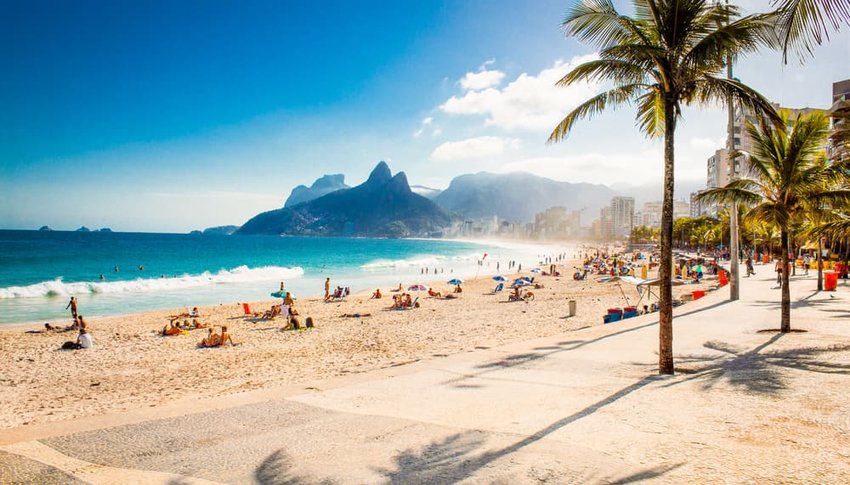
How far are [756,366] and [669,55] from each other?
532 cm

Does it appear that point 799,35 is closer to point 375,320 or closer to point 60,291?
point 375,320

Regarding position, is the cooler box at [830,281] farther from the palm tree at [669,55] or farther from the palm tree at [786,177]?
the palm tree at [669,55]

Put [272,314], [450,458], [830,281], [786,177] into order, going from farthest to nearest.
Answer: [272,314], [830,281], [786,177], [450,458]

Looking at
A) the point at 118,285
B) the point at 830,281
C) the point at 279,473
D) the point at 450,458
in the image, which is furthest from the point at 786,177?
the point at 118,285

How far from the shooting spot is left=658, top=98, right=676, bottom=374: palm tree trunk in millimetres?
6828

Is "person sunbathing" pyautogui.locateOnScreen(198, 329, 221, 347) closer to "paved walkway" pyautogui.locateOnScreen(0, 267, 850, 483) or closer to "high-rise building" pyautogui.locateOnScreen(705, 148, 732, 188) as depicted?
"paved walkway" pyautogui.locateOnScreen(0, 267, 850, 483)

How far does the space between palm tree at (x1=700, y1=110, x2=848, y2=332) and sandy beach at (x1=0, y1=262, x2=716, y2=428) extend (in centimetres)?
724

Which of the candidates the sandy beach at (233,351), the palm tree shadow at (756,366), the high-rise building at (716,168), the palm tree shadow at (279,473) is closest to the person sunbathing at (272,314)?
the sandy beach at (233,351)

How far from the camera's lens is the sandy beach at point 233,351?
9.84 metres

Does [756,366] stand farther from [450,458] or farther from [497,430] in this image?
[450,458]

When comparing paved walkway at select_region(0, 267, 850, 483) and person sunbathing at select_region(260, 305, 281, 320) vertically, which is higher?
paved walkway at select_region(0, 267, 850, 483)

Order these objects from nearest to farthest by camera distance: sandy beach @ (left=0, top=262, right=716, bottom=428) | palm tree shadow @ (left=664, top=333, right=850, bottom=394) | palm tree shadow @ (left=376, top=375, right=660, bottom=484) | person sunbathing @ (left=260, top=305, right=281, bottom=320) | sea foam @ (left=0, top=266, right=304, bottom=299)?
palm tree shadow @ (left=376, top=375, right=660, bottom=484), palm tree shadow @ (left=664, top=333, right=850, bottom=394), sandy beach @ (left=0, top=262, right=716, bottom=428), person sunbathing @ (left=260, top=305, right=281, bottom=320), sea foam @ (left=0, top=266, right=304, bottom=299)

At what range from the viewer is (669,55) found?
22.1 feet

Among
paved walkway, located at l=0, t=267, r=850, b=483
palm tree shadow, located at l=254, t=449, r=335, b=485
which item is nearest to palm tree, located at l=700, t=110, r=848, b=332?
paved walkway, located at l=0, t=267, r=850, b=483
